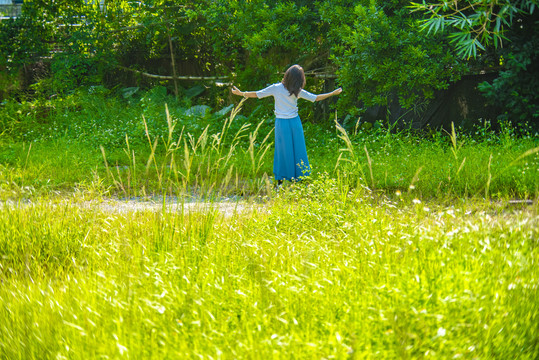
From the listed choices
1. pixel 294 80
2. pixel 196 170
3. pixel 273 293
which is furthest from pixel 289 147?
pixel 273 293

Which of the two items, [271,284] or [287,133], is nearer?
[271,284]

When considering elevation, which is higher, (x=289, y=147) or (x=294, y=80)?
(x=294, y=80)

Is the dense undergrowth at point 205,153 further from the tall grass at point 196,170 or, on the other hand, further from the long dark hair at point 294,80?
the long dark hair at point 294,80

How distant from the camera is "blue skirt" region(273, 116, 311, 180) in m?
7.32

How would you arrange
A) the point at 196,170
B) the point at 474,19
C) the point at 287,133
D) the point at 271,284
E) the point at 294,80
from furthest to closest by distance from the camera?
the point at 196,170 < the point at 287,133 < the point at 294,80 < the point at 474,19 < the point at 271,284

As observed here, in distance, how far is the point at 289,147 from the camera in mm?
7320

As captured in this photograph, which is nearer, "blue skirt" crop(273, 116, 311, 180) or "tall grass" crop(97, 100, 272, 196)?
"tall grass" crop(97, 100, 272, 196)

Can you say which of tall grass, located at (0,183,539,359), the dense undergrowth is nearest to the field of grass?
tall grass, located at (0,183,539,359)

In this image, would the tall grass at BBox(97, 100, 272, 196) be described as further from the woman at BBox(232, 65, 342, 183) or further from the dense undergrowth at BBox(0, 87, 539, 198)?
the woman at BBox(232, 65, 342, 183)

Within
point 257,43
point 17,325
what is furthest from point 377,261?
point 257,43

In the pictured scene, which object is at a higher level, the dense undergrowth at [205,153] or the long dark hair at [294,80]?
the long dark hair at [294,80]

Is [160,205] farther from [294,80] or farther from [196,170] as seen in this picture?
[196,170]

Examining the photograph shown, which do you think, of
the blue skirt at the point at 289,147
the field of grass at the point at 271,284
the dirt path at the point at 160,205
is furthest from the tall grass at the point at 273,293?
the blue skirt at the point at 289,147

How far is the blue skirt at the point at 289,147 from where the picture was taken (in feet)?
24.0
